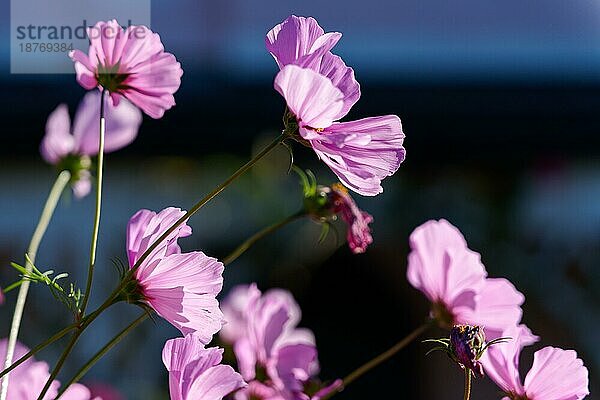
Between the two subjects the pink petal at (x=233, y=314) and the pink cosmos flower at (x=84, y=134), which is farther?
the pink petal at (x=233, y=314)

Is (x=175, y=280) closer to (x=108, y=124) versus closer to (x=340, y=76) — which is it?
(x=340, y=76)

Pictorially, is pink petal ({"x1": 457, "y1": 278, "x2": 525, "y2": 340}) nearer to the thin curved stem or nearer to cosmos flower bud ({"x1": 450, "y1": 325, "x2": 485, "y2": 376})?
cosmos flower bud ({"x1": 450, "y1": 325, "x2": 485, "y2": 376})

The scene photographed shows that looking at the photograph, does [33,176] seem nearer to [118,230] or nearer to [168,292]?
[118,230]

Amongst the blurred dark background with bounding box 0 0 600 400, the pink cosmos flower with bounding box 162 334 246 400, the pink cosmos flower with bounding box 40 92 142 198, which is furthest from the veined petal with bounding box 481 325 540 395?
the blurred dark background with bounding box 0 0 600 400

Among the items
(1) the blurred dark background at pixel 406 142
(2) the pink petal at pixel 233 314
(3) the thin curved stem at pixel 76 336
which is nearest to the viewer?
(3) the thin curved stem at pixel 76 336

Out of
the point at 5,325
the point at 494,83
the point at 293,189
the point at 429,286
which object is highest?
the point at 429,286

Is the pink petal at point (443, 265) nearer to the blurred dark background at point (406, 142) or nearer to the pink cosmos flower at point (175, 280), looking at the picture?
the pink cosmos flower at point (175, 280)

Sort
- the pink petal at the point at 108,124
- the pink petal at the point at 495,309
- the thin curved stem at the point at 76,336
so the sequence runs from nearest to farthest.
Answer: the thin curved stem at the point at 76,336
the pink petal at the point at 495,309
the pink petal at the point at 108,124

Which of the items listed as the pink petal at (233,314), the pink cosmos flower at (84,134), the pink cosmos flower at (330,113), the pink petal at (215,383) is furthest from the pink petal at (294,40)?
the pink petal at (233,314)

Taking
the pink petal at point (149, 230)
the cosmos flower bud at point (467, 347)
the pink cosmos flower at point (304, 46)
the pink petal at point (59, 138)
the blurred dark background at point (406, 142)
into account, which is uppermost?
the pink cosmos flower at point (304, 46)

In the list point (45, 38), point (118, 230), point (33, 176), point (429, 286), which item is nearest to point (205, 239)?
Answer: point (118, 230)
